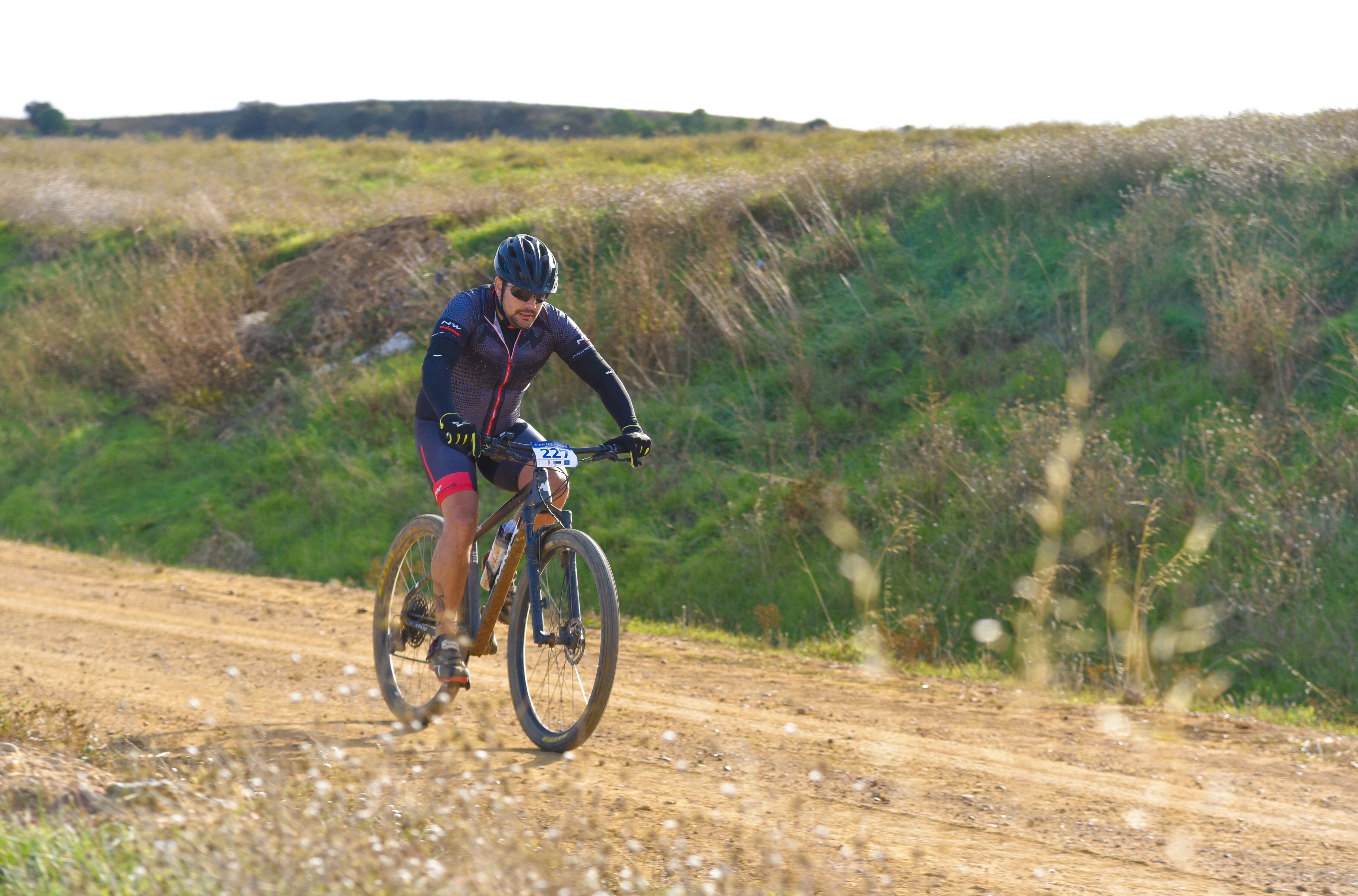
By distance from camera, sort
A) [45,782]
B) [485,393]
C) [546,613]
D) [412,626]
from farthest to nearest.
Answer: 1. [412,626]
2. [485,393]
3. [546,613]
4. [45,782]

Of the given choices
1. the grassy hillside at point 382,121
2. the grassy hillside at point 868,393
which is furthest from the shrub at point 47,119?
the grassy hillside at point 868,393

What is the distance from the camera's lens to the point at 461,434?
5090 millimetres

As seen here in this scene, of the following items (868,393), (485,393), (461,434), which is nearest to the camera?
(461,434)

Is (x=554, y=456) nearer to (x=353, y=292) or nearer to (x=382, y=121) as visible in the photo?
(x=353, y=292)

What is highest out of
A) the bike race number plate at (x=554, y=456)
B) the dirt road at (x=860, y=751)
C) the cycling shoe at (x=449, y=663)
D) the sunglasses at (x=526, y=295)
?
the sunglasses at (x=526, y=295)

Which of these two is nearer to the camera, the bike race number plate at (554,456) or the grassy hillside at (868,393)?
the bike race number plate at (554,456)

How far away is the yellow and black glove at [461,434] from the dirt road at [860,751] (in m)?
1.29

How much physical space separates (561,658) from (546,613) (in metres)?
0.24

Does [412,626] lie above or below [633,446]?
below

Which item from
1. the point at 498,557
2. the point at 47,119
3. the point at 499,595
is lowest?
the point at 499,595

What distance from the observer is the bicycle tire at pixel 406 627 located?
19.8 ft

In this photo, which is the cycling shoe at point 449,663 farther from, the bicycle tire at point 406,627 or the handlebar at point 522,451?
the handlebar at point 522,451

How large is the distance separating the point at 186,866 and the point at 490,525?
2746 millimetres

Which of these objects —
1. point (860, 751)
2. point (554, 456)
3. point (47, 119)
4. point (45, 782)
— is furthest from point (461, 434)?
point (47, 119)
